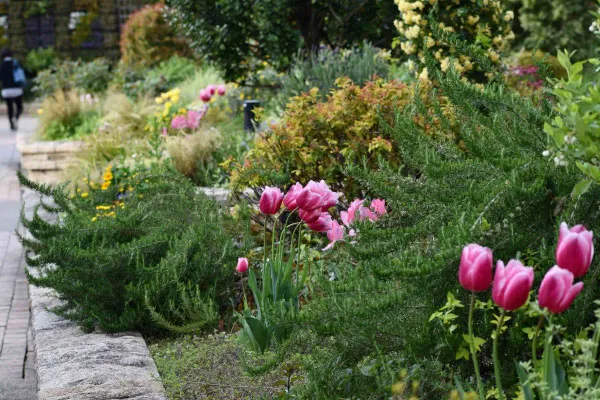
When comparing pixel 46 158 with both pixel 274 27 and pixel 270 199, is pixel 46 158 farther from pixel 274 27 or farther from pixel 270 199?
pixel 270 199

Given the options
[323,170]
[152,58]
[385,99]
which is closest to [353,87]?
[385,99]

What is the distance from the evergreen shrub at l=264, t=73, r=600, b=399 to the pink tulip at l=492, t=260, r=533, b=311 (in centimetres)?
28

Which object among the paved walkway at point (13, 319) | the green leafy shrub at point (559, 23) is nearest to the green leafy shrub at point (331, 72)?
the paved walkway at point (13, 319)

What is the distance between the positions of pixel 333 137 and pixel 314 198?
2.31 m

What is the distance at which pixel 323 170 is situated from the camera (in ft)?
18.0

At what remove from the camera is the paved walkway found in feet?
14.6

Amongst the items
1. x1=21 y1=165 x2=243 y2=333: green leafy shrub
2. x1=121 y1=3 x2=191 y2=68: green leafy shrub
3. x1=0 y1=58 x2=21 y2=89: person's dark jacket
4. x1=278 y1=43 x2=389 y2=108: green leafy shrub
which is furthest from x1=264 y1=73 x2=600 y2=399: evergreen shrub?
x1=121 y1=3 x2=191 y2=68: green leafy shrub

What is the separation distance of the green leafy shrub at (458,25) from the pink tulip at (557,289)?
4.84m

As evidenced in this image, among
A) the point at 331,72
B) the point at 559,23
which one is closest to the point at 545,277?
the point at 331,72

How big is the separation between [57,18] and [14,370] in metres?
23.5

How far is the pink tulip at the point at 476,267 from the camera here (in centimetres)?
202

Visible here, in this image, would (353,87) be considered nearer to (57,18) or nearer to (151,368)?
(151,368)

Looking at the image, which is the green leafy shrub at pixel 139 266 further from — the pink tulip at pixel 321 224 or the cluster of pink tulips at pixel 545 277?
the cluster of pink tulips at pixel 545 277

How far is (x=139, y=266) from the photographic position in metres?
4.23
